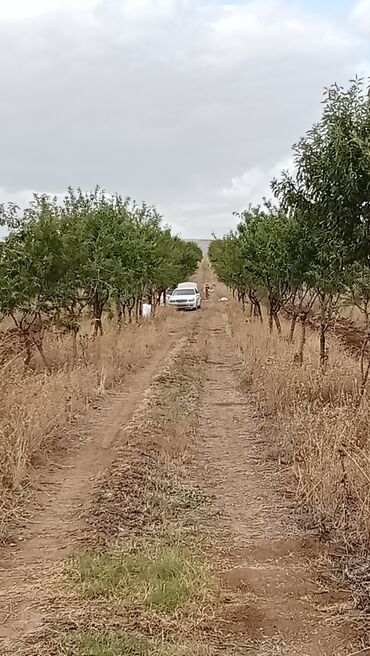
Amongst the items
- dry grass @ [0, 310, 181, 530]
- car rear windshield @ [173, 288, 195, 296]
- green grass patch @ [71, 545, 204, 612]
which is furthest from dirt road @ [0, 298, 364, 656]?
car rear windshield @ [173, 288, 195, 296]

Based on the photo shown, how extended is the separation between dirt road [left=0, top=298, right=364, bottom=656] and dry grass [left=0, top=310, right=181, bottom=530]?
1.26 ft

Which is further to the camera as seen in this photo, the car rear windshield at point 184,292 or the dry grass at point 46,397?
the car rear windshield at point 184,292

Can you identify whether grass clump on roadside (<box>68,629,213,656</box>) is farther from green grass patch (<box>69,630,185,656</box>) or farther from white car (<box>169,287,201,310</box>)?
white car (<box>169,287,201,310</box>)

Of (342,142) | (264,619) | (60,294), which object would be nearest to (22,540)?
(264,619)

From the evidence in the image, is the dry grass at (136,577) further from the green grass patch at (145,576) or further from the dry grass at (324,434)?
the dry grass at (324,434)

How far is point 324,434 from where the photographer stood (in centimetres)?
802

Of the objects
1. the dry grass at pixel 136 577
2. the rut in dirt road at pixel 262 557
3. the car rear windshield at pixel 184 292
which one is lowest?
the rut in dirt road at pixel 262 557

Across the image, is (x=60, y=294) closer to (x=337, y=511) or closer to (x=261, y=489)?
(x=261, y=489)

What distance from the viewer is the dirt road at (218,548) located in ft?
14.6

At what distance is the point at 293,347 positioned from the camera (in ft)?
57.9

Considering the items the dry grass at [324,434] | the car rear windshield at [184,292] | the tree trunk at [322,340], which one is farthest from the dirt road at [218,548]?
the car rear windshield at [184,292]

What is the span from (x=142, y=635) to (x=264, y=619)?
2.71ft

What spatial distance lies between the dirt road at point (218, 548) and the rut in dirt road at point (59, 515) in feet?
0.04

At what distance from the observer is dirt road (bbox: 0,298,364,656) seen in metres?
4.45
